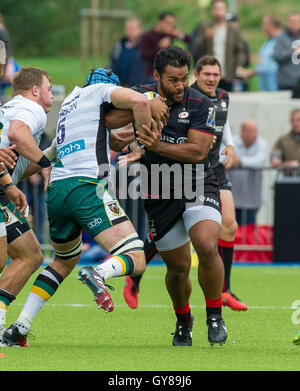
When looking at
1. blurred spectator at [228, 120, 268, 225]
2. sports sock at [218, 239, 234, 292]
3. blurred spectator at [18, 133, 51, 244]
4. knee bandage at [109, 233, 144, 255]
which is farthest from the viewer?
blurred spectator at [18, 133, 51, 244]

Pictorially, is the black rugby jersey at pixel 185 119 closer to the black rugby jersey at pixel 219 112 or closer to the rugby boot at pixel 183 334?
the rugby boot at pixel 183 334

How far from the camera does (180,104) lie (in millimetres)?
7777

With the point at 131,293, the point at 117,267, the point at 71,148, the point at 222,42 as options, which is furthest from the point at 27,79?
the point at 222,42

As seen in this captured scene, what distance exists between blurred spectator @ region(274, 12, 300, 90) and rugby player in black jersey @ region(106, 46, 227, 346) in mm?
9360

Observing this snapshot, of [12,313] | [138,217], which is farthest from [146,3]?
[12,313]

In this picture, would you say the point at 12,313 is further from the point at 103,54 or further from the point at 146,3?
the point at 146,3

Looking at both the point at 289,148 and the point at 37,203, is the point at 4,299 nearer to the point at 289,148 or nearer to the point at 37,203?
the point at 37,203

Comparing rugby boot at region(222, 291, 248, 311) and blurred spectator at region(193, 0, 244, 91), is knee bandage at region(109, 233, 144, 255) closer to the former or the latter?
rugby boot at region(222, 291, 248, 311)

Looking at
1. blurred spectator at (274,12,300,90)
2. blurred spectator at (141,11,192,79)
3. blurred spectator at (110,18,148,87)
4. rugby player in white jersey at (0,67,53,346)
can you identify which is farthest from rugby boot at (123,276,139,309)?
blurred spectator at (110,18,148,87)

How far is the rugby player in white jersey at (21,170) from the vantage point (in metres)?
7.67

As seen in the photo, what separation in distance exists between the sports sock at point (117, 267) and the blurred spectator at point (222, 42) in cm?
1031

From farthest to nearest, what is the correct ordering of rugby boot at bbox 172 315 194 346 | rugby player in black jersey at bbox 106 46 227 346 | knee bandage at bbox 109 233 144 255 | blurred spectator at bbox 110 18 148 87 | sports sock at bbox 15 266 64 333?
blurred spectator at bbox 110 18 148 87
rugby boot at bbox 172 315 194 346
rugby player in black jersey at bbox 106 46 227 346
sports sock at bbox 15 266 64 333
knee bandage at bbox 109 233 144 255

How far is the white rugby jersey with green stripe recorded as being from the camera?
7164mm
